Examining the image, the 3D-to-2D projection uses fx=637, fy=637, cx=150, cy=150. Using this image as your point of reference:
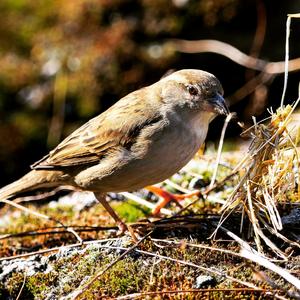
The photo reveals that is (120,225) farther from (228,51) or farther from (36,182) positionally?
(228,51)

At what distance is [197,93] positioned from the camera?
16.4 ft

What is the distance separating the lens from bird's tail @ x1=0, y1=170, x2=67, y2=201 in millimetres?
5488

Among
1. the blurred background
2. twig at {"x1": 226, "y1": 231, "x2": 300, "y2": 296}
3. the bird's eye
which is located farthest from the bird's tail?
the blurred background

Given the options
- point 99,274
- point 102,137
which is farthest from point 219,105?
point 99,274

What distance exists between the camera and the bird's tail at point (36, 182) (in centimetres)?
549

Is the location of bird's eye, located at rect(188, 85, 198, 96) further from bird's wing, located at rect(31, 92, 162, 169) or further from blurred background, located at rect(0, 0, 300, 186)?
blurred background, located at rect(0, 0, 300, 186)

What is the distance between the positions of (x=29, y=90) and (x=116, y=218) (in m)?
4.59

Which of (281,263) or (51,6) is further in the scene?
(51,6)

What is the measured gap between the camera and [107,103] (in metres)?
8.73

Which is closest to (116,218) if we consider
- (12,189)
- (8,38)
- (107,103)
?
(12,189)

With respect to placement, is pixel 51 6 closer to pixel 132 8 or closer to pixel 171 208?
pixel 132 8

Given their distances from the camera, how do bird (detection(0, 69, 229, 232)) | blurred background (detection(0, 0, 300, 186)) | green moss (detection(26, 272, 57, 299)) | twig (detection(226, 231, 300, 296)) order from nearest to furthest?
1. twig (detection(226, 231, 300, 296))
2. green moss (detection(26, 272, 57, 299))
3. bird (detection(0, 69, 229, 232))
4. blurred background (detection(0, 0, 300, 186))

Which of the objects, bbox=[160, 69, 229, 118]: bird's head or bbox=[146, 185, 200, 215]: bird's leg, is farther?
bbox=[146, 185, 200, 215]: bird's leg

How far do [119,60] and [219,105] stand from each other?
411cm
